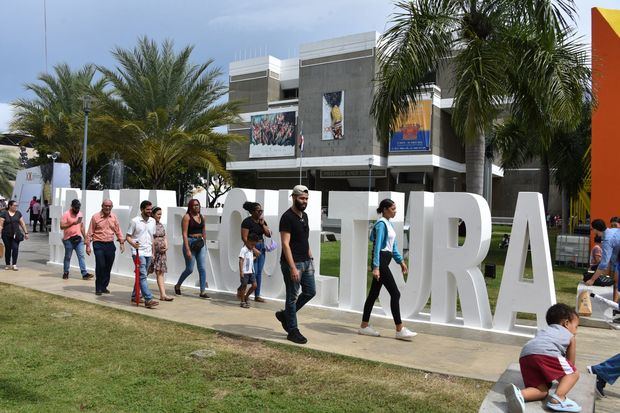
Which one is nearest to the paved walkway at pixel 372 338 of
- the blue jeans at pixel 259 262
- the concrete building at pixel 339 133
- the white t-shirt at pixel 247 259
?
the blue jeans at pixel 259 262

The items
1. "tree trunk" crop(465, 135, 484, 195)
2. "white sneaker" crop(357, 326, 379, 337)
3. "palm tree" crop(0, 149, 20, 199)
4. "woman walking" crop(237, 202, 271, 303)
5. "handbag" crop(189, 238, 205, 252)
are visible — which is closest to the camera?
"white sneaker" crop(357, 326, 379, 337)

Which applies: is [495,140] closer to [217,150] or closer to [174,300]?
[217,150]

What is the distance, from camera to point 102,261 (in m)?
8.95

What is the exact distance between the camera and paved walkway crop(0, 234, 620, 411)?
5562 mm

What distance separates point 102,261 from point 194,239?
1.63 meters

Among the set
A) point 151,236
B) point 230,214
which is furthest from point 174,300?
point 230,214

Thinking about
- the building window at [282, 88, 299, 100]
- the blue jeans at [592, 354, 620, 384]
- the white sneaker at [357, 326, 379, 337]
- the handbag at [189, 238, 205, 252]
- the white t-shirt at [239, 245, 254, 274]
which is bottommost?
the white sneaker at [357, 326, 379, 337]

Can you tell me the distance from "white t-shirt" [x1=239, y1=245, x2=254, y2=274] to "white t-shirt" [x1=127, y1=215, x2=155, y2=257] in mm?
1438

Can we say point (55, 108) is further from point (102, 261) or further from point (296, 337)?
point (296, 337)

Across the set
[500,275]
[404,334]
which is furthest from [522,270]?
[500,275]

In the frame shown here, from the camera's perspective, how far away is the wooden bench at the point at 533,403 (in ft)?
12.1

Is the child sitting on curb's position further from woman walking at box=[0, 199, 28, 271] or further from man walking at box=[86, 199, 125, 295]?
woman walking at box=[0, 199, 28, 271]

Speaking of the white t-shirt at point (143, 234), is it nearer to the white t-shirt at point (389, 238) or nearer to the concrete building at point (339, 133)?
the white t-shirt at point (389, 238)

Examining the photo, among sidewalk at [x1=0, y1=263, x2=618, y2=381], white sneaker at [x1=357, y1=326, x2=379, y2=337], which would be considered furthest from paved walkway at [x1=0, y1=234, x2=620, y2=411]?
white sneaker at [x1=357, y1=326, x2=379, y2=337]
